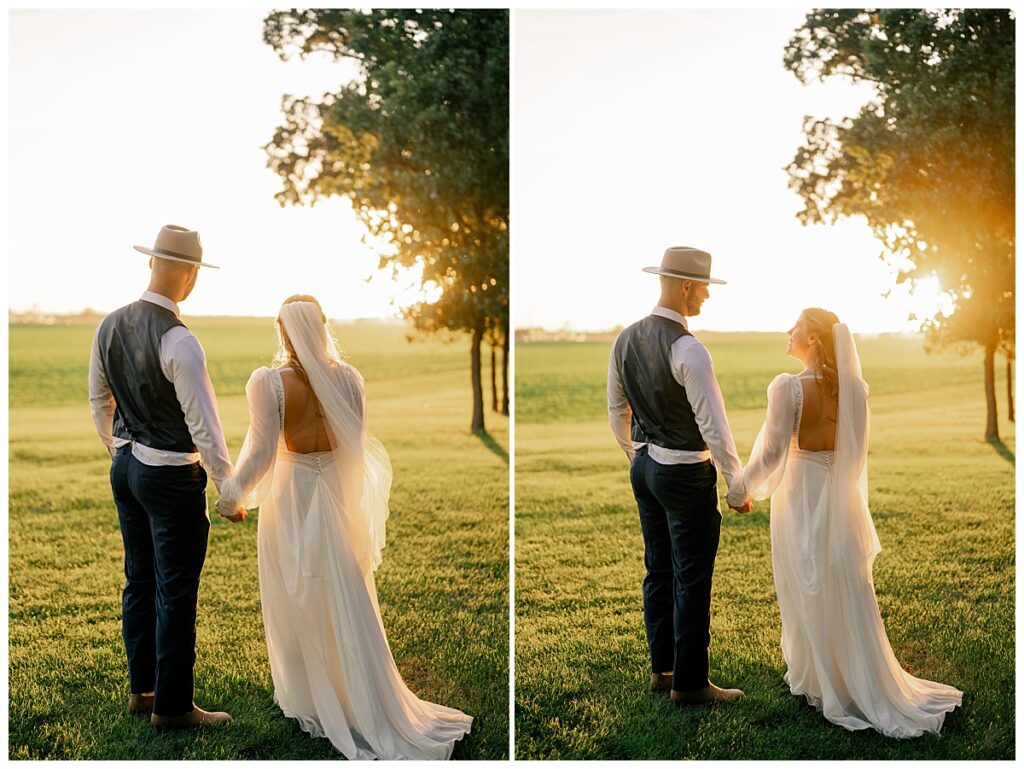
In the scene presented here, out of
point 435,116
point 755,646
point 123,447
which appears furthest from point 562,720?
point 435,116

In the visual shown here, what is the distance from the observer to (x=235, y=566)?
6.40 metres

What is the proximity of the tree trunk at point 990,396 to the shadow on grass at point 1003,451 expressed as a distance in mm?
30

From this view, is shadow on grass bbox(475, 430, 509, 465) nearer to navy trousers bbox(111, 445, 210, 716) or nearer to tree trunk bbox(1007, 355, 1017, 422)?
tree trunk bbox(1007, 355, 1017, 422)

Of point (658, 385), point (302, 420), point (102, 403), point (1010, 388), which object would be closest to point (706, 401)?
point (658, 385)

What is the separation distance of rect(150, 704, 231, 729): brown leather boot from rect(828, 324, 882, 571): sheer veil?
9.25 ft

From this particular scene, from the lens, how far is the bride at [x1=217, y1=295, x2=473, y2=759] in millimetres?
3756

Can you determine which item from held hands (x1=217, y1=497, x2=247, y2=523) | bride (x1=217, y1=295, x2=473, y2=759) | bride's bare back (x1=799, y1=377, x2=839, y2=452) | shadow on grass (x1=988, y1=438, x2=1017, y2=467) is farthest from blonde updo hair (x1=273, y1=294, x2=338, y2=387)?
shadow on grass (x1=988, y1=438, x2=1017, y2=467)

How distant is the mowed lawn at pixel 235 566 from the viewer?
435cm

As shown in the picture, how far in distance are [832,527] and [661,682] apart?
110cm

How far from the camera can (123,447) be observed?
3.88 meters

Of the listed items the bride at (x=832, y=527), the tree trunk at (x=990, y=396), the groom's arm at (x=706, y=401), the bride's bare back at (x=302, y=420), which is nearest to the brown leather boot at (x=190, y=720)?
the bride's bare back at (x=302, y=420)

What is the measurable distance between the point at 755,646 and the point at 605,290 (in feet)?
11.6

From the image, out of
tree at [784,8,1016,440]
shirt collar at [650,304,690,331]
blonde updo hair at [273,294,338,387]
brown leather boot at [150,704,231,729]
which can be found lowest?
brown leather boot at [150,704,231,729]

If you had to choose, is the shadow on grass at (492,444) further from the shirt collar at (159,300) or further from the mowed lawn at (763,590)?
the shirt collar at (159,300)
